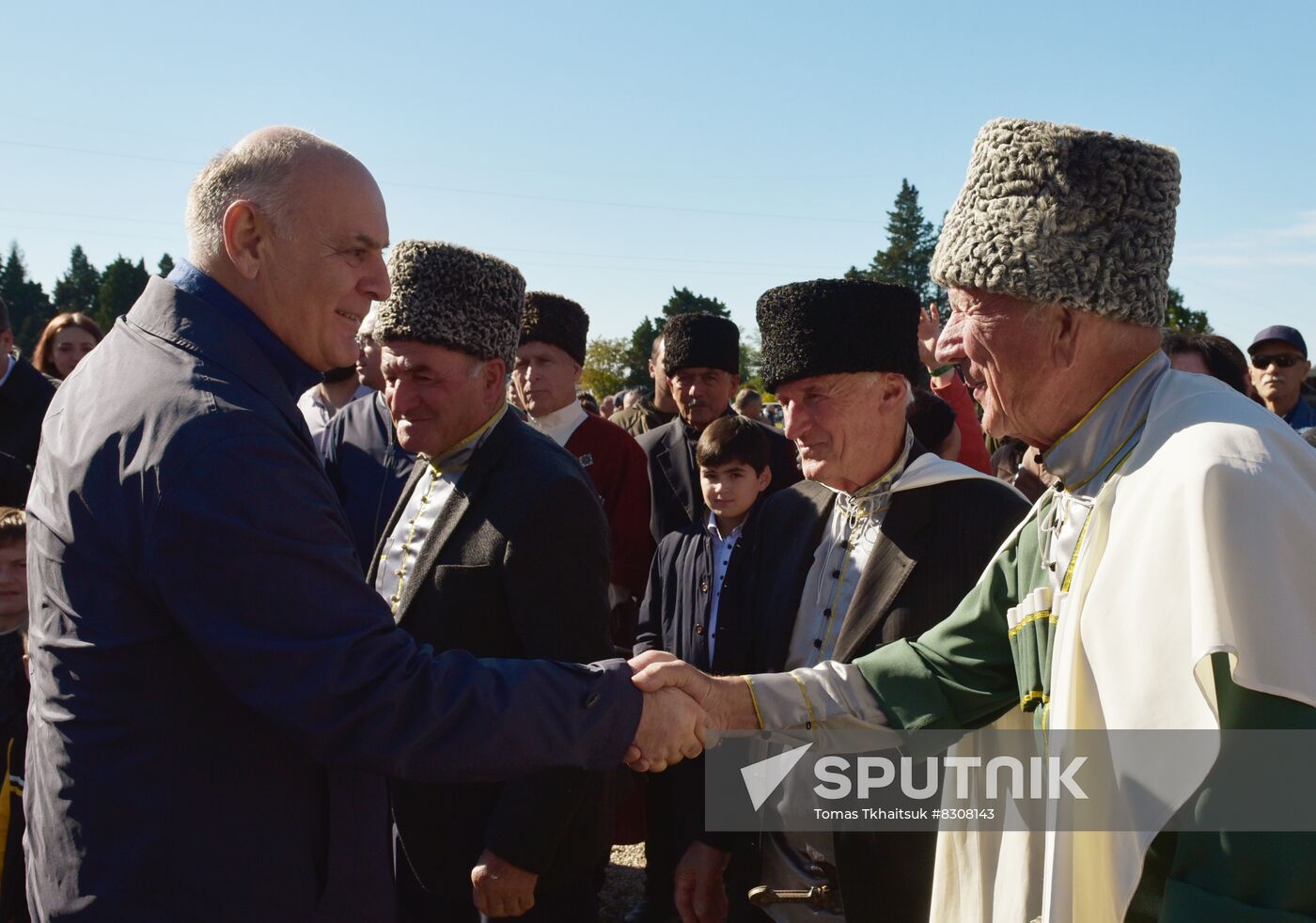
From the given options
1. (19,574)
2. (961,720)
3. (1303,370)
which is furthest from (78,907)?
(1303,370)

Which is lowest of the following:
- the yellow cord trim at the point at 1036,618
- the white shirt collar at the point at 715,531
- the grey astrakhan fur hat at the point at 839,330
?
the yellow cord trim at the point at 1036,618

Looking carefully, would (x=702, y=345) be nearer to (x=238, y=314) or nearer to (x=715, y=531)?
(x=715, y=531)

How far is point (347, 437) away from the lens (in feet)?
15.0

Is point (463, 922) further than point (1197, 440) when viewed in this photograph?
Yes

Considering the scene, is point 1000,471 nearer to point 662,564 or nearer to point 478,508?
point 662,564

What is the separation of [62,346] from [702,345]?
4.27 meters

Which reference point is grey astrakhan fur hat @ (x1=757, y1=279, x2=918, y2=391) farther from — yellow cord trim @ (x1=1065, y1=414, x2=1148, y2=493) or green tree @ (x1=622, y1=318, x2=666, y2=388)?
green tree @ (x1=622, y1=318, x2=666, y2=388)

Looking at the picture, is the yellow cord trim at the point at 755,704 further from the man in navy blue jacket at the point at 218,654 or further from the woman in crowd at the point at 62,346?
the woman in crowd at the point at 62,346

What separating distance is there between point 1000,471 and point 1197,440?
5125 mm

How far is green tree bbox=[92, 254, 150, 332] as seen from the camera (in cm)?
5950

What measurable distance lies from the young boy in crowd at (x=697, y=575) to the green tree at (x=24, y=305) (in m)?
63.6

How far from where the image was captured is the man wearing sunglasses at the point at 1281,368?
6773 millimetres

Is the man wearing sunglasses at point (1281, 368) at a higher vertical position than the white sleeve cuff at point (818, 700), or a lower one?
higher

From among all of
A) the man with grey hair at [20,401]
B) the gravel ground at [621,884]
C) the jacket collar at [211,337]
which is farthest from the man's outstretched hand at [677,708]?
the man with grey hair at [20,401]
